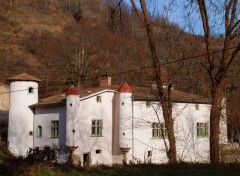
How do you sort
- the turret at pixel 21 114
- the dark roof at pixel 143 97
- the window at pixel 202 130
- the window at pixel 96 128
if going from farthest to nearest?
the window at pixel 202 130, the turret at pixel 21 114, the dark roof at pixel 143 97, the window at pixel 96 128

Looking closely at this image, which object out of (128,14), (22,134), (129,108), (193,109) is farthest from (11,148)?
(128,14)

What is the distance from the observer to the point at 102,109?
109 ft

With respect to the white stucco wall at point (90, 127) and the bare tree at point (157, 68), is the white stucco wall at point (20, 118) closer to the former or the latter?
the white stucco wall at point (90, 127)

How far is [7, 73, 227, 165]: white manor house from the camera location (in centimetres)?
3181

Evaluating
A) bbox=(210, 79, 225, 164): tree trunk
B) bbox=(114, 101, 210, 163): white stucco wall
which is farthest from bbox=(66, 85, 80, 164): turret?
bbox=(210, 79, 225, 164): tree trunk

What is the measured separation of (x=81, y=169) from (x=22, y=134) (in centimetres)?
2406

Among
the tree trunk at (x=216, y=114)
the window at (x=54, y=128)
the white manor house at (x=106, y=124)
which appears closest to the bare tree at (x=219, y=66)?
the tree trunk at (x=216, y=114)

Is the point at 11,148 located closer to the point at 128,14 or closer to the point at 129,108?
the point at 129,108

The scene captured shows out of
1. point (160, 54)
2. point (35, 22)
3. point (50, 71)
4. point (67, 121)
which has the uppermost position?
point (35, 22)

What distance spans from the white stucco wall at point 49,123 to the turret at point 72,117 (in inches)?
39.8

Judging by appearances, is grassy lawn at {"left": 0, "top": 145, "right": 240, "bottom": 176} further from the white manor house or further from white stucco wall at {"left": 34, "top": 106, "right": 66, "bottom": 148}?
white stucco wall at {"left": 34, "top": 106, "right": 66, "bottom": 148}

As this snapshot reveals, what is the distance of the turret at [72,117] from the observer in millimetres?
31259

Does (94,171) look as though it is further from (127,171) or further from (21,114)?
(21,114)

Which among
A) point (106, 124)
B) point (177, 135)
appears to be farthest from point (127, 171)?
point (177, 135)
